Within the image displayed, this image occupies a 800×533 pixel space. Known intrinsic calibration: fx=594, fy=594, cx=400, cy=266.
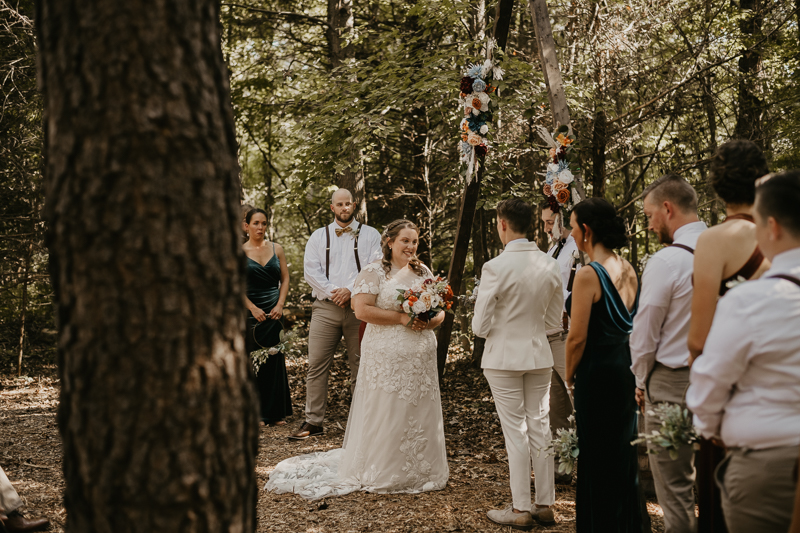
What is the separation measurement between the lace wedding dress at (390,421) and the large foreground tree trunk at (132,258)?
10.7 ft

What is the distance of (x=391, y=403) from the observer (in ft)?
16.2

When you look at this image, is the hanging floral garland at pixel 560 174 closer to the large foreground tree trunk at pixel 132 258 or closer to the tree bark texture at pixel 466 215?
the tree bark texture at pixel 466 215

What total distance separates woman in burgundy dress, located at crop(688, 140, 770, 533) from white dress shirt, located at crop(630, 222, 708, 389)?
35cm

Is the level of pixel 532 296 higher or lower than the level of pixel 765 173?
lower

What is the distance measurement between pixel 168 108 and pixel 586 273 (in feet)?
8.34

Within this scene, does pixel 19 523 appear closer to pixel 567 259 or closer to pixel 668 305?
pixel 668 305

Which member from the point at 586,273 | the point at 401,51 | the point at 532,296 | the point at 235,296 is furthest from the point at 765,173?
the point at 401,51

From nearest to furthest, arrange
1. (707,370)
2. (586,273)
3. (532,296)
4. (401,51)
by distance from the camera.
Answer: (707,370), (586,273), (532,296), (401,51)

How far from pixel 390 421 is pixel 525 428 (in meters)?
1.21

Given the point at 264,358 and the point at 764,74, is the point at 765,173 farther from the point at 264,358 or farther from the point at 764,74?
the point at 764,74

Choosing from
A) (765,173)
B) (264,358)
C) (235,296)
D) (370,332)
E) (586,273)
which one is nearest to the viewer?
(235,296)

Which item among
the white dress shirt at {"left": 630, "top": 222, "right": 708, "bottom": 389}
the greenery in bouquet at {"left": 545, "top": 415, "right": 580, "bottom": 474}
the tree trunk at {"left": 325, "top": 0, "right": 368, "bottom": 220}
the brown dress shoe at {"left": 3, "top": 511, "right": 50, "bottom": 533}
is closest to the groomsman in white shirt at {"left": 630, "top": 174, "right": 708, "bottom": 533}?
the white dress shirt at {"left": 630, "top": 222, "right": 708, "bottom": 389}

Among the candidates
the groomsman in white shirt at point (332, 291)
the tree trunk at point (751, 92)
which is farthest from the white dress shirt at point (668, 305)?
the tree trunk at point (751, 92)

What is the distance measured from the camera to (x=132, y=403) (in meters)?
1.64
